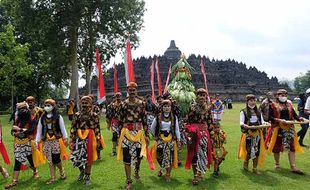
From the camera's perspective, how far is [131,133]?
639 cm

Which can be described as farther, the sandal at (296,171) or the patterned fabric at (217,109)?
the patterned fabric at (217,109)

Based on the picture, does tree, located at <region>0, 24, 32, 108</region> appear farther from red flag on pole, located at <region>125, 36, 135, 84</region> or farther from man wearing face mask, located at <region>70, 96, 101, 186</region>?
man wearing face mask, located at <region>70, 96, 101, 186</region>

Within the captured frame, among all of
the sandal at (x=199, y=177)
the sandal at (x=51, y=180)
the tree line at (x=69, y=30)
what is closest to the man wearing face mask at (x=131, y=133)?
the sandal at (x=199, y=177)

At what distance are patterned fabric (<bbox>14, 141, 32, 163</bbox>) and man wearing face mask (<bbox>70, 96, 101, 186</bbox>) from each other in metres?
0.99

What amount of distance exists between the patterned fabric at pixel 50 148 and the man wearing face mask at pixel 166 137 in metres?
1.97

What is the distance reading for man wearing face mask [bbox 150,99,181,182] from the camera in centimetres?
673

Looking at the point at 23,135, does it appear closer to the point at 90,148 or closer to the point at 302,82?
the point at 90,148

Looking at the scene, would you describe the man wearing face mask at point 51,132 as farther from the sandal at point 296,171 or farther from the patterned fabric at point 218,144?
the sandal at point 296,171

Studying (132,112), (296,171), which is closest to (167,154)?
(132,112)

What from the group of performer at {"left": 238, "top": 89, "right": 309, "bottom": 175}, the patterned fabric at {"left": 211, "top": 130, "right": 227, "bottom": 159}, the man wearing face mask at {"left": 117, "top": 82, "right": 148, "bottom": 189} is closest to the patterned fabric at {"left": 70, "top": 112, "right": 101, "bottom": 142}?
the man wearing face mask at {"left": 117, "top": 82, "right": 148, "bottom": 189}

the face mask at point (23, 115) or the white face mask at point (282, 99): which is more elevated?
the white face mask at point (282, 99)

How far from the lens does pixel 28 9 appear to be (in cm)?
2625

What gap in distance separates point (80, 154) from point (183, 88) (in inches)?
158

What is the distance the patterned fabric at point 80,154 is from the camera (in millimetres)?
6555
